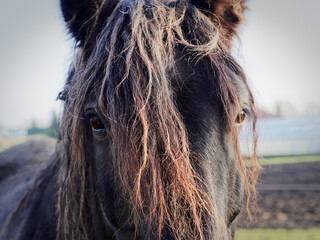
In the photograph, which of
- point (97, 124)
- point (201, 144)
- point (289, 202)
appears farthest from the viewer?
point (289, 202)

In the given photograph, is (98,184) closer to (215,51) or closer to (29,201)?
(215,51)

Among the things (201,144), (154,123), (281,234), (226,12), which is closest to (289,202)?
(281,234)

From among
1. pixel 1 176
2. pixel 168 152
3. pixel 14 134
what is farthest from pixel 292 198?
pixel 14 134

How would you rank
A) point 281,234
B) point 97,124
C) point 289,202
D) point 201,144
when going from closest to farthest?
point 201,144 → point 97,124 → point 281,234 → point 289,202

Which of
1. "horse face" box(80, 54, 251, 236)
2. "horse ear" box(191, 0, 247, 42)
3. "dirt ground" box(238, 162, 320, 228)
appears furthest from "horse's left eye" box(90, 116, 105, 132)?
"dirt ground" box(238, 162, 320, 228)

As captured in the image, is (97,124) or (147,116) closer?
(147,116)

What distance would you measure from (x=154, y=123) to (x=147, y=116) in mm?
47

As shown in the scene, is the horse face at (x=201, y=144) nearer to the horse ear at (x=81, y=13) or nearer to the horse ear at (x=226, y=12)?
the horse ear at (x=226, y=12)

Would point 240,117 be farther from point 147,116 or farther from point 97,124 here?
point 97,124

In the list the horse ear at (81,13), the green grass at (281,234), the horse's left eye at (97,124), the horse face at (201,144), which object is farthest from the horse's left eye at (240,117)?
the green grass at (281,234)

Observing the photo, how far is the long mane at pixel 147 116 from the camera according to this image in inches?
38.6

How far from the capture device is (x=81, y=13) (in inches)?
65.7

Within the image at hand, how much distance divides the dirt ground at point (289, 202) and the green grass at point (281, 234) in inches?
9.0

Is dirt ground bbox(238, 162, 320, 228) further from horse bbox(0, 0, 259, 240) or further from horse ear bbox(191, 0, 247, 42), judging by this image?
horse bbox(0, 0, 259, 240)
